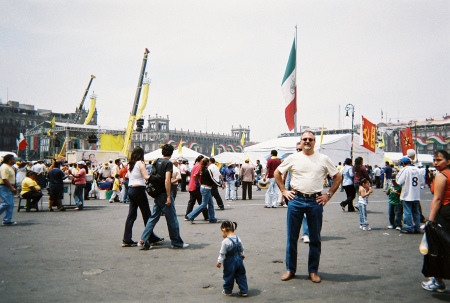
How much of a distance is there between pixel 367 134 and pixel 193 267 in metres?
18.6

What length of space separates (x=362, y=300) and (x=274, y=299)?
937mm

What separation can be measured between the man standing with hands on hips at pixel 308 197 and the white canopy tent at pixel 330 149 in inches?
950

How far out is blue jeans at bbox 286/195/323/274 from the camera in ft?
15.8

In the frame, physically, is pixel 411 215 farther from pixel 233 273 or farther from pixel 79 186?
pixel 79 186

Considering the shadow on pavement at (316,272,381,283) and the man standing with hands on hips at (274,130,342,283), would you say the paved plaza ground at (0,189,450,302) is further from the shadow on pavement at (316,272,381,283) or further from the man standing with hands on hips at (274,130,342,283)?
the man standing with hands on hips at (274,130,342,283)

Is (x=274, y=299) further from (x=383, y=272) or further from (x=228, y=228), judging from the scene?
(x=383, y=272)

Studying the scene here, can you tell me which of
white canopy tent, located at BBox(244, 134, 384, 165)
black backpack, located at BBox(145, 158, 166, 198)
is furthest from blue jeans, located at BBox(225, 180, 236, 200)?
white canopy tent, located at BBox(244, 134, 384, 165)

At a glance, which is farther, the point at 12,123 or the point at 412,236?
the point at 12,123

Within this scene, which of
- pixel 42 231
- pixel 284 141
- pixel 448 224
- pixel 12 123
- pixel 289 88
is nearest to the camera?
pixel 448 224

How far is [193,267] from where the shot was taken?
5.46 meters

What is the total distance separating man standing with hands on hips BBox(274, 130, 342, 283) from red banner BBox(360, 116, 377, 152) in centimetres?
1760

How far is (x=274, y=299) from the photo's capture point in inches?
163

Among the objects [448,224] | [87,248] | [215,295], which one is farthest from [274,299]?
[87,248]

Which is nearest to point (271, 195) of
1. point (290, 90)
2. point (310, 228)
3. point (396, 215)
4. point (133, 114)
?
point (290, 90)
